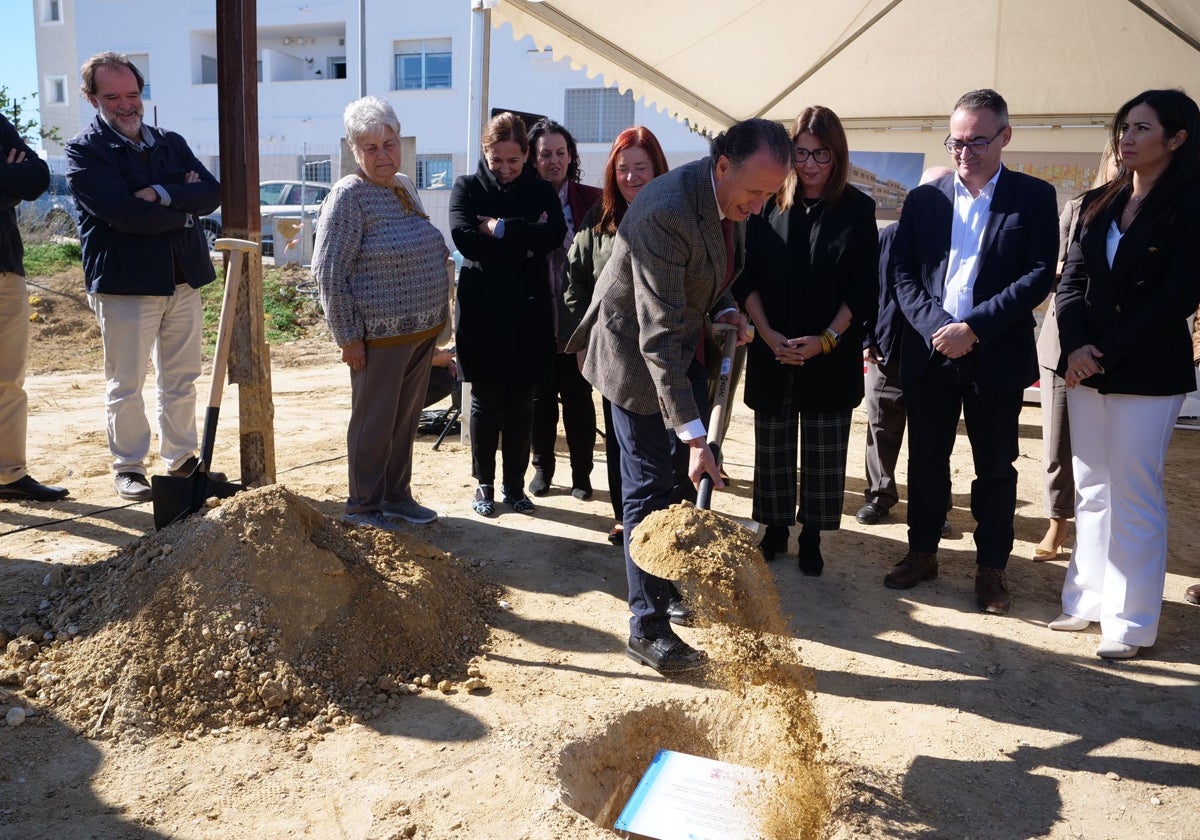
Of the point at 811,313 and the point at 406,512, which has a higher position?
the point at 811,313

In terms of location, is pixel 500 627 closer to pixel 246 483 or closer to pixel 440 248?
pixel 246 483

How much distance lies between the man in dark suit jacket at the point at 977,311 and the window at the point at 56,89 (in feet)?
103

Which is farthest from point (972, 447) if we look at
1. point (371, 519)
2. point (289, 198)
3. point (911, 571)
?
point (289, 198)

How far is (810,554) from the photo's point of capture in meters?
4.31

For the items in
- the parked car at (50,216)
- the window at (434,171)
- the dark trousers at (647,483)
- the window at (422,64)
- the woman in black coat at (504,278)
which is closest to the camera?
the dark trousers at (647,483)

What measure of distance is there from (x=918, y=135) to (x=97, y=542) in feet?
21.1

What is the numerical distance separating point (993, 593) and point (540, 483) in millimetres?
2457

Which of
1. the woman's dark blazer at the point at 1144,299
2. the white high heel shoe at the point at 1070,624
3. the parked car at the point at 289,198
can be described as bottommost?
the white high heel shoe at the point at 1070,624

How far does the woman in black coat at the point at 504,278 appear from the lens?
15.0 ft

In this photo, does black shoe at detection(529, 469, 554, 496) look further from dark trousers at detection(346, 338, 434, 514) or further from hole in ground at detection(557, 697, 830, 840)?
hole in ground at detection(557, 697, 830, 840)

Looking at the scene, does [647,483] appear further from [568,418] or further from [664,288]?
[568,418]

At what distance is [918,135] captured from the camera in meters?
7.41

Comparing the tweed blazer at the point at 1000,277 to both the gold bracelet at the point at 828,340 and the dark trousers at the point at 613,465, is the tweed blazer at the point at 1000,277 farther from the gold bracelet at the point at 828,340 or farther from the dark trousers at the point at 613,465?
the dark trousers at the point at 613,465

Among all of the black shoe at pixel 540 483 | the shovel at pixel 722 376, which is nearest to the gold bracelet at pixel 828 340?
the shovel at pixel 722 376
